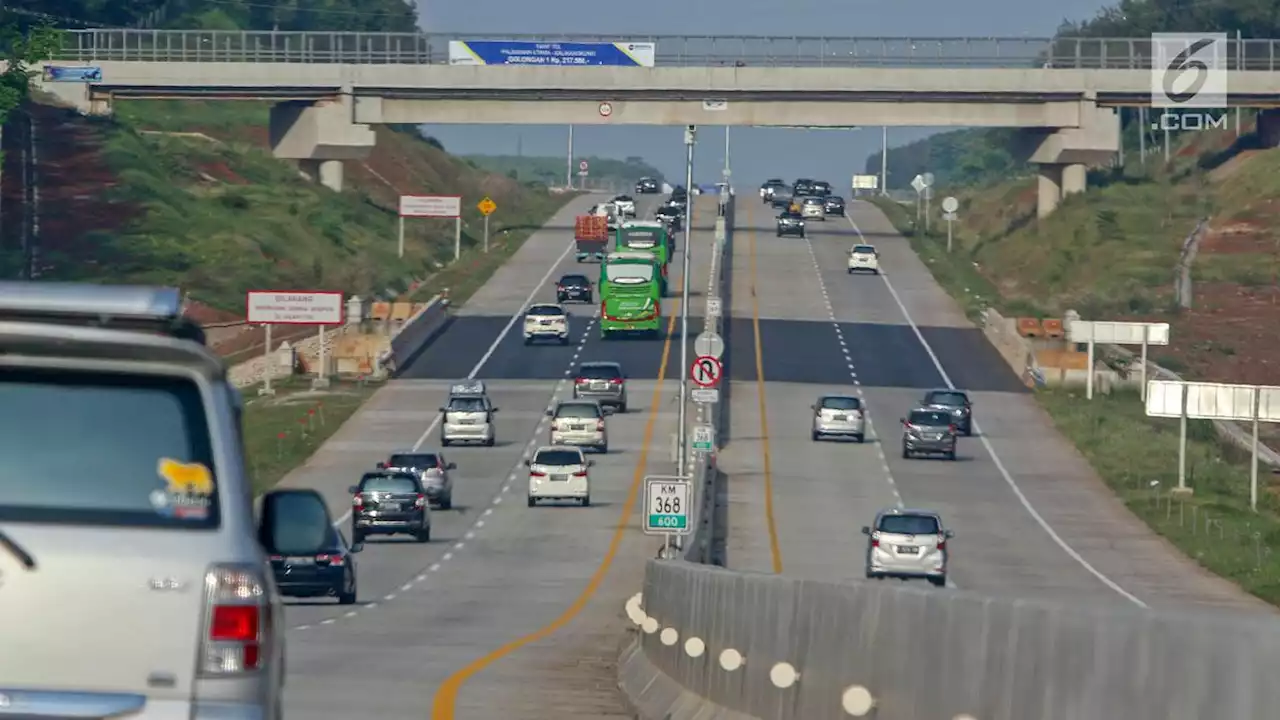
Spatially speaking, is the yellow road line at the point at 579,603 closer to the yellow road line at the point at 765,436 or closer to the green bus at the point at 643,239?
the yellow road line at the point at 765,436

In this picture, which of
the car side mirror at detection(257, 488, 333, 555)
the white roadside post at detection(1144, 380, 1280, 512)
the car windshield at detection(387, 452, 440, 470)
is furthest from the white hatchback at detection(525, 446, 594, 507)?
the car side mirror at detection(257, 488, 333, 555)

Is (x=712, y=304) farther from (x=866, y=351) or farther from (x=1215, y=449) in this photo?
(x=866, y=351)

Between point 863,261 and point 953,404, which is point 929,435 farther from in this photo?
point 863,261

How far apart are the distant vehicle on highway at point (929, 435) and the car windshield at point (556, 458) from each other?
1265 centimetres

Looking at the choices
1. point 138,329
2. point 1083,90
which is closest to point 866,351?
point 1083,90

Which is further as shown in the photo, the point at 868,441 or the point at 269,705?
the point at 868,441

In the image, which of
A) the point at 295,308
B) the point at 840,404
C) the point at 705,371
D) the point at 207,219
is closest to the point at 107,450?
the point at 705,371

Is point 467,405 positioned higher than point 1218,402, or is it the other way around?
point 1218,402

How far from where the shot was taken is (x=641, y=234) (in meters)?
Result: 97.9

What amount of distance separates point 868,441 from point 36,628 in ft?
193

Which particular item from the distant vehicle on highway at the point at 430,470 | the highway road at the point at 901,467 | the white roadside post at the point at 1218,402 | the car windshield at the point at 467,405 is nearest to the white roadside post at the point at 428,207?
the highway road at the point at 901,467

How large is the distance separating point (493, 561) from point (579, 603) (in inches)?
285

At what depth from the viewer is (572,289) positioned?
9681cm

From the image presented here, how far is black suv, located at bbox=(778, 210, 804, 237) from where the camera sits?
124438mm
